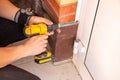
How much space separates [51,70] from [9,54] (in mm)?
535

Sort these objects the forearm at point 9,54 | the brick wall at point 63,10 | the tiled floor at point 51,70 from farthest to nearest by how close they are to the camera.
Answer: the tiled floor at point 51,70
the brick wall at point 63,10
the forearm at point 9,54

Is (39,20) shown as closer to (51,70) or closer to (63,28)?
(63,28)

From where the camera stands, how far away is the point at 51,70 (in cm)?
157

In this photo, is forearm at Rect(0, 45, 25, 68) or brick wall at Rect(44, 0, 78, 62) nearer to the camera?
forearm at Rect(0, 45, 25, 68)

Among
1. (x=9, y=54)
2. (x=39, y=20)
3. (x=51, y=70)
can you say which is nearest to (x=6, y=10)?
(x=39, y=20)

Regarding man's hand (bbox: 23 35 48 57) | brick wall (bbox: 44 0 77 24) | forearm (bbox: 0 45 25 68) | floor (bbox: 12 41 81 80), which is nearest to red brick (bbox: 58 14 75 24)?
brick wall (bbox: 44 0 77 24)

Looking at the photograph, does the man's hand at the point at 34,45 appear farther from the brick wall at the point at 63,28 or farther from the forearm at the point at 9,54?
the brick wall at the point at 63,28

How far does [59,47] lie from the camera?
4.84 feet

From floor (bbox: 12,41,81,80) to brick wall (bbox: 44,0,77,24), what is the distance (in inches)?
16.1

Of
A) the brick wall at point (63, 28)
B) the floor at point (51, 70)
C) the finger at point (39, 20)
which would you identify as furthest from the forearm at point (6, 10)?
the floor at point (51, 70)

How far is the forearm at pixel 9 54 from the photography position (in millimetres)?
1075

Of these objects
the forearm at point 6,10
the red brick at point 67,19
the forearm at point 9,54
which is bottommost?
the forearm at point 9,54

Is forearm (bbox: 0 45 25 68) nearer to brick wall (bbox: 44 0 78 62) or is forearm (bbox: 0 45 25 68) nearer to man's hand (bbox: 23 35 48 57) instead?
man's hand (bbox: 23 35 48 57)

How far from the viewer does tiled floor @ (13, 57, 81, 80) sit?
154cm
